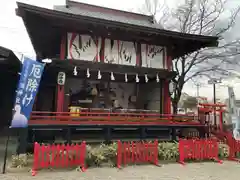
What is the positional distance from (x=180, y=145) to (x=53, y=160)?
5.50 meters

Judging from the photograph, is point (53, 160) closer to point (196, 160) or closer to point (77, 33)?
point (196, 160)

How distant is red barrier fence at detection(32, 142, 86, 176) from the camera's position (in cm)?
794

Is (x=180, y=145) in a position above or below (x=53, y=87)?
below

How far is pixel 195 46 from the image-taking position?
15227 millimetres

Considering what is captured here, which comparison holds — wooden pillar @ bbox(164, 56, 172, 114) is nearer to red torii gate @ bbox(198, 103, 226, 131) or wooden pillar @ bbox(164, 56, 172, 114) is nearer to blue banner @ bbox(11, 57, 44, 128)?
red torii gate @ bbox(198, 103, 226, 131)

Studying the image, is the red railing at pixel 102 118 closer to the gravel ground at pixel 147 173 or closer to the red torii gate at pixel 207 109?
the red torii gate at pixel 207 109

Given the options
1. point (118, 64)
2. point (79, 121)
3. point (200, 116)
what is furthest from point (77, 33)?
point (200, 116)

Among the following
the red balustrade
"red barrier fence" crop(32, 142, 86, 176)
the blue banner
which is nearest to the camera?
"red barrier fence" crop(32, 142, 86, 176)

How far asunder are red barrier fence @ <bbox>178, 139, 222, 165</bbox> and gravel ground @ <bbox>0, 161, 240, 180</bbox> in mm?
651

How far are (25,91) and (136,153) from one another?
5089 mm

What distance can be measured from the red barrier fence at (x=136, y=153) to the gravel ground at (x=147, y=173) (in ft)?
1.30

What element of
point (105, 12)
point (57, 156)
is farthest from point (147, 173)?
point (105, 12)

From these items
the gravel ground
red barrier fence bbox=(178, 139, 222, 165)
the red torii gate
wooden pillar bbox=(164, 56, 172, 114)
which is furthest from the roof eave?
the gravel ground

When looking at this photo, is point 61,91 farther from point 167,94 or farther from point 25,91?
point 167,94
